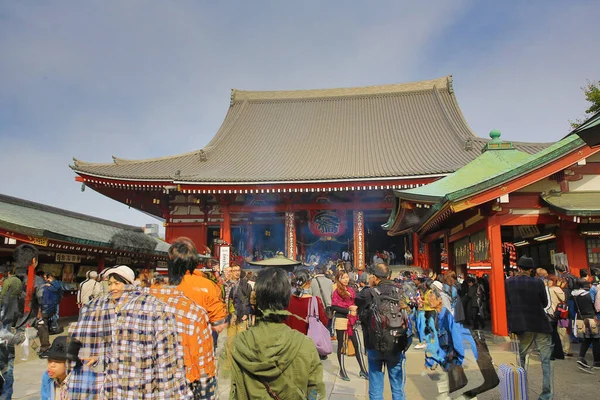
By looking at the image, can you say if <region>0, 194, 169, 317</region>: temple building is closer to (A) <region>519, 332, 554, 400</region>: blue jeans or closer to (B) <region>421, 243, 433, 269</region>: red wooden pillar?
(B) <region>421, 243, 433, 269</region>: red wooden pillar

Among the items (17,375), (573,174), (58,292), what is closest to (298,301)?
(17,375)

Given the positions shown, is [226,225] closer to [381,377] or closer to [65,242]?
[65,242]

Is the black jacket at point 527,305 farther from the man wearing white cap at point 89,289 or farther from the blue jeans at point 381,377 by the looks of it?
the man wearing white cap at point 89,289

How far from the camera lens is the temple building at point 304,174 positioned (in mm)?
16031

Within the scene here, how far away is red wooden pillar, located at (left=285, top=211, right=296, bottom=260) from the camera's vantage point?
1716 cm

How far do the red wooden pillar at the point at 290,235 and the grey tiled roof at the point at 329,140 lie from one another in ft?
5.84

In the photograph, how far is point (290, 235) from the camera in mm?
17234

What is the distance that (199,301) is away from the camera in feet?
10.4

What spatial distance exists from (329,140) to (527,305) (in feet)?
56.6

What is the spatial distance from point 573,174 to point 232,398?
816cm

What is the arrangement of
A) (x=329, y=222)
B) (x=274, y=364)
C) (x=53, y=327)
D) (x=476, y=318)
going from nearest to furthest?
(x=274, y=364) < (x=53, y=327) < (x=476, y=318) < (x=329, y=222)

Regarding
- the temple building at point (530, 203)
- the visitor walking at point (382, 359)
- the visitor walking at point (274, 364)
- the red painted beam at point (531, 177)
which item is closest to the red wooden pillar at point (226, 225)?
the temple building at point (530, 203)

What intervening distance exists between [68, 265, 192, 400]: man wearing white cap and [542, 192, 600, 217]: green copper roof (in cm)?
713

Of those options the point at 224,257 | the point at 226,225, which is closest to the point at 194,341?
the point at 224,257
